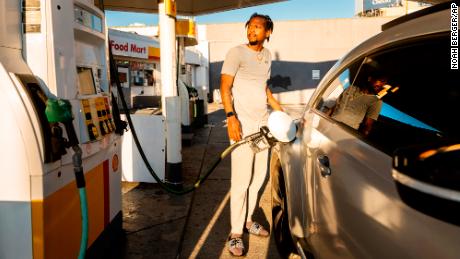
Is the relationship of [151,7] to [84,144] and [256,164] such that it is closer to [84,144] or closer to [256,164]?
[256,164]

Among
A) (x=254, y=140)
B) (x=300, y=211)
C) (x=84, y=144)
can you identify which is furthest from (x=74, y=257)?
(x=254, y=140)

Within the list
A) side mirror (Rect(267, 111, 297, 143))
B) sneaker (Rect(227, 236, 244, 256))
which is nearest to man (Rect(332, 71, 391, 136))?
side mirror (Rect(267, 111, 297, 143))

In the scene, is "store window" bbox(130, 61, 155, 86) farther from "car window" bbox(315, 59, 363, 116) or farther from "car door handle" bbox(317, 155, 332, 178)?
"car door handle" bbox(317, 155, 332, 178)

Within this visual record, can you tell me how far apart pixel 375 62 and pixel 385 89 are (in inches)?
6.7

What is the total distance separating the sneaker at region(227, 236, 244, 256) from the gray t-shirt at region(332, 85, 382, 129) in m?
1.49

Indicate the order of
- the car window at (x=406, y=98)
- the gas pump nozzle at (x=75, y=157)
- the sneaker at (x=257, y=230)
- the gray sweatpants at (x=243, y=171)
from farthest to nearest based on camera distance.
A: 1. the sneaker at (x=257, y=230)
2. the gray sweatpants at (x=243, y=171)
3. the gas pump nozzle at (x=75, y=157)
4. the car window at (x=406, y=98)

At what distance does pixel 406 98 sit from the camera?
1843mm

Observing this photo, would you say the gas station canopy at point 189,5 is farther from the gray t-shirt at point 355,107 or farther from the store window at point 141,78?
the store window at point 141,78

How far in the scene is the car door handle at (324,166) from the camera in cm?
196

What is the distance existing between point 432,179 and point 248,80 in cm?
247

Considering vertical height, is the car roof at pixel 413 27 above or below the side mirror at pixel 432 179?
above

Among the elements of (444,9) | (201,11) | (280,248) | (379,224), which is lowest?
(280,248)

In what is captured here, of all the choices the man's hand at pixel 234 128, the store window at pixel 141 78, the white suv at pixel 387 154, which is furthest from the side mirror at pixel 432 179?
the store window at pixel 141 78

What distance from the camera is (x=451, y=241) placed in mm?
1087
